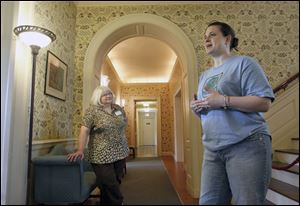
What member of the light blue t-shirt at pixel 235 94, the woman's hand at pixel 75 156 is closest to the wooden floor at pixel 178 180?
the woman's hand at pixel 75 156

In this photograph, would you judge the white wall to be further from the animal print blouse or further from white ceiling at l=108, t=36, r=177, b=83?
white ceiling at l=108, t=36, r=177, b=83

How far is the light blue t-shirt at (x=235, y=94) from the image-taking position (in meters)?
0.40

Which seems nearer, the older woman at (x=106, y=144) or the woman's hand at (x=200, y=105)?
the woman's hand at (x=200, y=105)

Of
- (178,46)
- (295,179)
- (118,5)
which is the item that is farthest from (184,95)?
(295,179)

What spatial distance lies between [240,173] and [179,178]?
71 centimetres

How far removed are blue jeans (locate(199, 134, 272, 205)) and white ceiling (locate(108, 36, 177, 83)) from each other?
51 cm

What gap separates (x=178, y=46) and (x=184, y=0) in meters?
0.20

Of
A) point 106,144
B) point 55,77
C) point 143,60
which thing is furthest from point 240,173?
point 55,77

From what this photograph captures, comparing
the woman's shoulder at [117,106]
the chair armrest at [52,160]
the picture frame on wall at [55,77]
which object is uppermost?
the picture frame on wall at [55,77]

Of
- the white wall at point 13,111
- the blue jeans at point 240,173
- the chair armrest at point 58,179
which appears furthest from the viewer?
the chair armrest at point 58,179

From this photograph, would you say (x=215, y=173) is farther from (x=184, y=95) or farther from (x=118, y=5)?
(x=118, y=5)

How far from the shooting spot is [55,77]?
0.87 meters

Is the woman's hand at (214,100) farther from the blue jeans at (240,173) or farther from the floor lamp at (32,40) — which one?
the floor lamp at (32,40)

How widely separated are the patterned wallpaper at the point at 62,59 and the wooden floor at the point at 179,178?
1.32 ft
